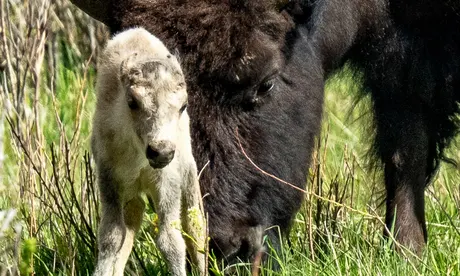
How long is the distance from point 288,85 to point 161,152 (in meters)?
2.13

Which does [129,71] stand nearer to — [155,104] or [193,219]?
[155,104]

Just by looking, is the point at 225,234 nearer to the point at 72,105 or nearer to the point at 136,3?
the point at 136,3

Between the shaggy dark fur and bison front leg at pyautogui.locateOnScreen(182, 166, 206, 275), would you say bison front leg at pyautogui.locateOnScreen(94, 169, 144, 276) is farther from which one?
the shaggy dark fur

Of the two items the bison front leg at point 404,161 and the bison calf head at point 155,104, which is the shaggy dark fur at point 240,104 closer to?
the bison front leg at point 404,161

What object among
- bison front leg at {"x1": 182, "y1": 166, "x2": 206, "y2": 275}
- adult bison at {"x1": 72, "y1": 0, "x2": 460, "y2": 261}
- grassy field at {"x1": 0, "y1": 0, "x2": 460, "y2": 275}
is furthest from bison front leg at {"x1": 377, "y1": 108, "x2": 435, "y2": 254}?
bison front leg at {"x1": 182, "y1": 166, "x2": 206, "y2": 275}

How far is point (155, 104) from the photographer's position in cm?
305

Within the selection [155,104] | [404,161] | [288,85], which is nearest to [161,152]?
[155,104]

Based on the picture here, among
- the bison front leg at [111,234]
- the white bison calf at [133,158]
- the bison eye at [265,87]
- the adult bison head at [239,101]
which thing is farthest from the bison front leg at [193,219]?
the bison eye at [265,87]

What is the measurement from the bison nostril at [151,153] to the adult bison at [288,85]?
1.45 meters

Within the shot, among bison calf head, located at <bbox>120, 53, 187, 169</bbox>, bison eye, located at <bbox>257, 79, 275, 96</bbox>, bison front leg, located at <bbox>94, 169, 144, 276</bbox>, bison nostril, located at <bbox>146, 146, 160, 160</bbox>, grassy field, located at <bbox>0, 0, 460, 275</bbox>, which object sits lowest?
grassy field, located at <bbox>0, 0, 460, 275</bbox>

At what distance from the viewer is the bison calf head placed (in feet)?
9.82

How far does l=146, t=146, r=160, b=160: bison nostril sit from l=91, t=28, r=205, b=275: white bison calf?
0.09m

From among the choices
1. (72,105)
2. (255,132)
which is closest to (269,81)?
(255,132)

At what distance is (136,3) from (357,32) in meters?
1.48
